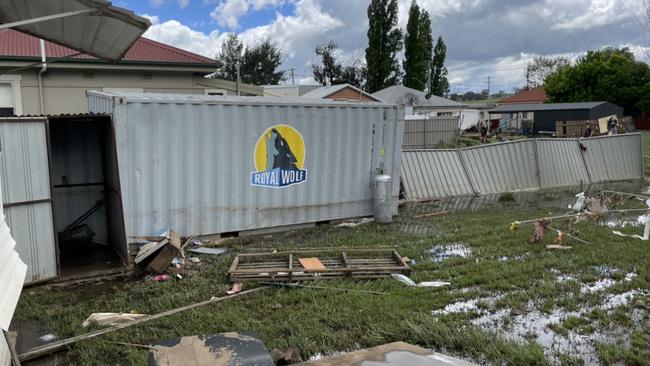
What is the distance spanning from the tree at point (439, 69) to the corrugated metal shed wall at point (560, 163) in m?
38.1

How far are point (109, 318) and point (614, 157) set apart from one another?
17.5 metres

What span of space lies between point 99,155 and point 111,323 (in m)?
4.61

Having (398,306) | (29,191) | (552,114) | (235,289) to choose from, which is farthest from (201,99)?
(552,114)

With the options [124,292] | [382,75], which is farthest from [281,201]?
[382,75]

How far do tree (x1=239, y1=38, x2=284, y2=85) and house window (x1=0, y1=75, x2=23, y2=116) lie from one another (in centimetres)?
3845

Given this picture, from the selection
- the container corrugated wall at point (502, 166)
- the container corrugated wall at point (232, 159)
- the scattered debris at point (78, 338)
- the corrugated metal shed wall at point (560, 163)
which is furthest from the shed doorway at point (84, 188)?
the corrugated metal shed wall at point (560, 163)

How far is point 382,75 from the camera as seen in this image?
4741 cm

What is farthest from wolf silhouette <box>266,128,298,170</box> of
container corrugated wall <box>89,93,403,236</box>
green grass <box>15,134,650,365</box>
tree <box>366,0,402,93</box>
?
tree <box>366,0,402,93</box>

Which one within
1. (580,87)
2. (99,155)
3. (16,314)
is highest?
(580,87)

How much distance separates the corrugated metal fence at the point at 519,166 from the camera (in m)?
13.2

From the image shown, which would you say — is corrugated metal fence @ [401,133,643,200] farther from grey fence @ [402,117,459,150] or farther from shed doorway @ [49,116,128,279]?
grey fence @ [402,117,459,150]

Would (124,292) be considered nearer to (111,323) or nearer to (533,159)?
(111,323)

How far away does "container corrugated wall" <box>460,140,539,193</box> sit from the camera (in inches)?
555

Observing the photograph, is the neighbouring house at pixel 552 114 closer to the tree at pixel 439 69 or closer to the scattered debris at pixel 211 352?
the tree at pixel 439 69
